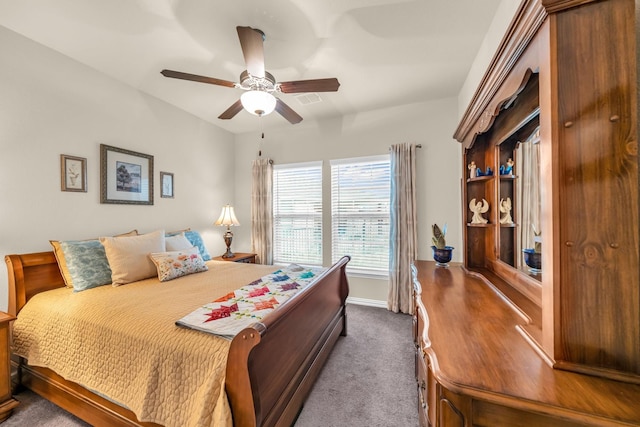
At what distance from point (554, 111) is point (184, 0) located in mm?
2184

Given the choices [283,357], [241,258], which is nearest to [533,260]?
[283,357]

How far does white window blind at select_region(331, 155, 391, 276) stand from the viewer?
3.57m

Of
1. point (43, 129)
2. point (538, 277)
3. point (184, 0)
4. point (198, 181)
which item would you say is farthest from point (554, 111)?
point (198, 181)

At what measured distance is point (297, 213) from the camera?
408 cm

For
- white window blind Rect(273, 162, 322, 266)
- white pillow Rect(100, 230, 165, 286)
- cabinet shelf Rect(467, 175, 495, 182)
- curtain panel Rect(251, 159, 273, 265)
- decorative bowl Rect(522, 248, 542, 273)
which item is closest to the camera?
decorative bowl Rect(522, 248, 542, 273)

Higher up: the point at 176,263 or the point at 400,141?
the point at 400,141

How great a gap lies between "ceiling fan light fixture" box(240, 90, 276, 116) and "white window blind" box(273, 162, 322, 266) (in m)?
1.95

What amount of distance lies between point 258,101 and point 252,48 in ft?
1.13

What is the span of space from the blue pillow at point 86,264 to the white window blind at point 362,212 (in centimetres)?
267

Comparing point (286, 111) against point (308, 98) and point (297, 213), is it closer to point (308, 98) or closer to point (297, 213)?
point (308, 98)

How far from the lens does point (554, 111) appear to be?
30.5 inches

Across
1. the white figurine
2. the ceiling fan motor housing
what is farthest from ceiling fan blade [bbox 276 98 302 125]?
the white figurine

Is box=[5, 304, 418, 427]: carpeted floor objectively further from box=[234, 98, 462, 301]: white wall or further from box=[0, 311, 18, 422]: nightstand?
box=[234, 98, 462, 301]: white wall

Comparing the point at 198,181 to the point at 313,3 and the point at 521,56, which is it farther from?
the point at 521,56
